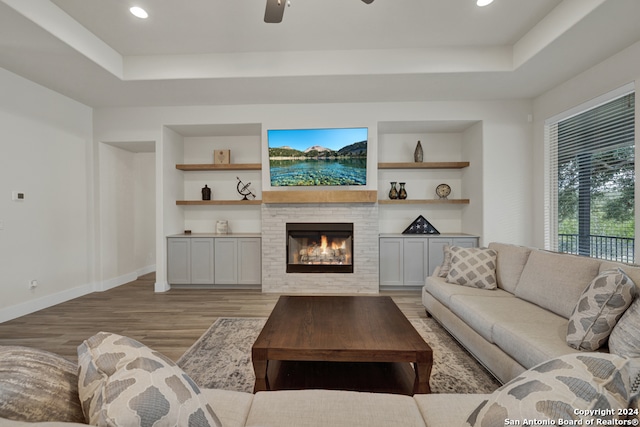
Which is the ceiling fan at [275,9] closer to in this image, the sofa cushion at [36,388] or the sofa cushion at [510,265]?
the sofa cushion at [36,388]

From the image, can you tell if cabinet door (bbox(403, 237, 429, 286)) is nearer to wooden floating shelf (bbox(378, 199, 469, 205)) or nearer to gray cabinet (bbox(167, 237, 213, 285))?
wooden floating shelf (bbox(378, 199, 469, 205))

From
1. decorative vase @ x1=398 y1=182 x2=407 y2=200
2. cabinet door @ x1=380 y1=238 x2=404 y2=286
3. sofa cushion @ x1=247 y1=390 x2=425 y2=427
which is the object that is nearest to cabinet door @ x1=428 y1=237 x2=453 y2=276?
cabinet door @ x1=380 y1=238 x2=404 y2=286

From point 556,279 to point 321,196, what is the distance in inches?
110

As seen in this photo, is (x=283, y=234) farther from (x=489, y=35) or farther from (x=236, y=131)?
(x=489, y=35)

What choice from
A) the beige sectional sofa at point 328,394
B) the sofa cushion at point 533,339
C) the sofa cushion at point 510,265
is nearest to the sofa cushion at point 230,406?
the beige sectional sofa at point 328,394

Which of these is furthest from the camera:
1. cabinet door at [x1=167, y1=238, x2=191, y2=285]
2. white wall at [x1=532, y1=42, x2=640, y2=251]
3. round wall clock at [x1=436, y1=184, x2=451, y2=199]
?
round wall clock at [x1=436, y1=184, x2=451, y2=199]

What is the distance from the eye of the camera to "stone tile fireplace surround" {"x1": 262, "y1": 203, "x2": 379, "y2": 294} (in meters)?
4.29

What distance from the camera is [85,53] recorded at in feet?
9.66

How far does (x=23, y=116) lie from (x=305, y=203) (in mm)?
3511

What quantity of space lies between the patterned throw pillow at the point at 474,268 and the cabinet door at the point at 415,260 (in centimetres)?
128

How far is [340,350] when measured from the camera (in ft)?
5.53

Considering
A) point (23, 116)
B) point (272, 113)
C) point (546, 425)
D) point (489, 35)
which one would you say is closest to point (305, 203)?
point (272, 113)

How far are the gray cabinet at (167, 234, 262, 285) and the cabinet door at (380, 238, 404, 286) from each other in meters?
1.84

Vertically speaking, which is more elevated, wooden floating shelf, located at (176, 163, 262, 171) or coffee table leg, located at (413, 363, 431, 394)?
wooden floating shelf, located at (176, 163, 262, 171)
